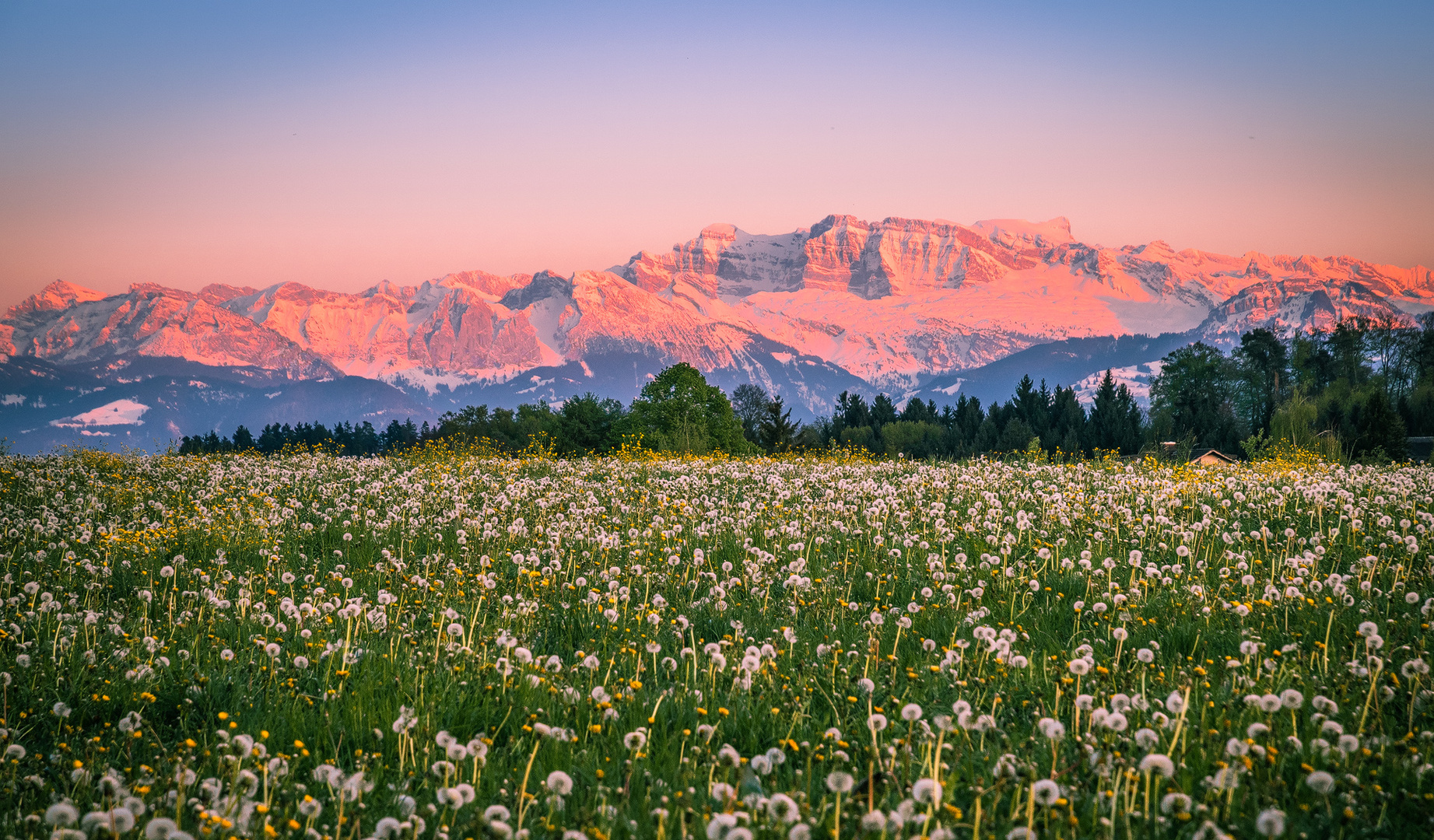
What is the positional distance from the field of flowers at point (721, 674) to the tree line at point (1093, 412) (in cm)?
4713

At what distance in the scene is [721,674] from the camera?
17.6 ft

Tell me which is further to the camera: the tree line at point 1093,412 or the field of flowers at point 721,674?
the tree line at point 1093,412

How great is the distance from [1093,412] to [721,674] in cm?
9384

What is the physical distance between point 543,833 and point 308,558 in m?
6.82

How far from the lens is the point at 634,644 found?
5859mm

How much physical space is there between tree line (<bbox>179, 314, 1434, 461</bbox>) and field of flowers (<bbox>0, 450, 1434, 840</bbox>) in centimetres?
4713

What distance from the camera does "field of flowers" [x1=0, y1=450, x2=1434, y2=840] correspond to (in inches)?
138

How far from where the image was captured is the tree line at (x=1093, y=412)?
65.4 metres

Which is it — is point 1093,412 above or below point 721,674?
above

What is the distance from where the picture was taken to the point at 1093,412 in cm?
8900

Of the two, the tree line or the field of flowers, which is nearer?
the field of flowers

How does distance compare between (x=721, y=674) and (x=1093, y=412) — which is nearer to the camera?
(x=721, y=674)

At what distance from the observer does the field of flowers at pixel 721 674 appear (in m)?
3.50

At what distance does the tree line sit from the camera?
214 ft
